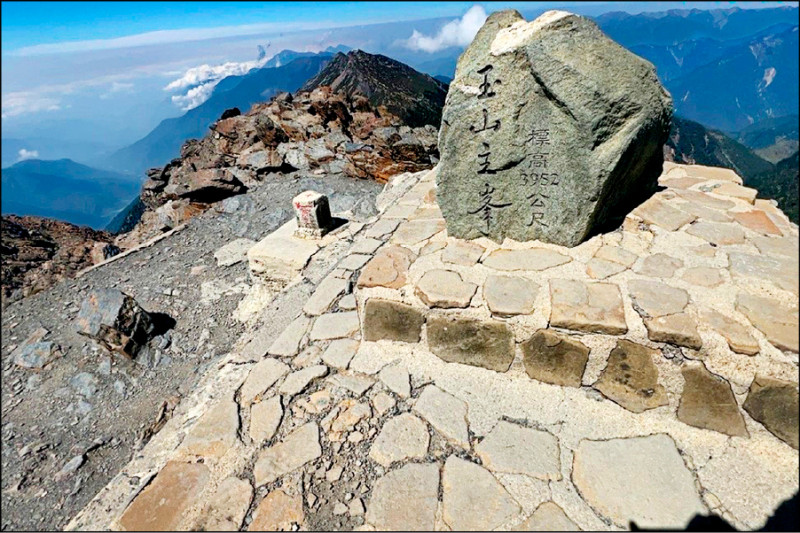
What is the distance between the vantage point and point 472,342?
338cm

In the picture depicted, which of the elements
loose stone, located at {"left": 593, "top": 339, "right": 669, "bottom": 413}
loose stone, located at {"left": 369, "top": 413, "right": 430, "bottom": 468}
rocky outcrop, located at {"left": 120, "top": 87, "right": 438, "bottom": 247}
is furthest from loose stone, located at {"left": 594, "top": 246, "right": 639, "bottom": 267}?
rocky outcrop, located at {"left": 120, "top": 87, "right": 438, "bottom": 247}

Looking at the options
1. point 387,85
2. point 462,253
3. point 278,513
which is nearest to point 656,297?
point 462,253

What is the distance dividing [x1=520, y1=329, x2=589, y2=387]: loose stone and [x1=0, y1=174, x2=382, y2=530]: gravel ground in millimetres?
4789

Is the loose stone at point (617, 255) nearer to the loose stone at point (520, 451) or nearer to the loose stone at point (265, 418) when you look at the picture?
the loose stone at point (520, 451)

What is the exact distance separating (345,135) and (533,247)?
1144 cm

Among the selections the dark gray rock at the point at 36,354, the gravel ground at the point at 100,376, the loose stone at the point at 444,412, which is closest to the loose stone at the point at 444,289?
the loose stone at the point at 444,412

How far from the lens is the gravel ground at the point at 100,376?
4.69m

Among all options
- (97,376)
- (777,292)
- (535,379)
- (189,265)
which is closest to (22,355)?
(97,376)

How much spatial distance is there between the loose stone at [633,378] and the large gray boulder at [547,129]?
4.31 ft

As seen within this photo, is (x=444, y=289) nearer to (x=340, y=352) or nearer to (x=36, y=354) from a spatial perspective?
(x=340, y=352)

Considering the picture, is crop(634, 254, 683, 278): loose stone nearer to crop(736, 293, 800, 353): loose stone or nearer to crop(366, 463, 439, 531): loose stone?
crop(736, 293, 800, 353): loose stone

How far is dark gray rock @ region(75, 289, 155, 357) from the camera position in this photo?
6.07m

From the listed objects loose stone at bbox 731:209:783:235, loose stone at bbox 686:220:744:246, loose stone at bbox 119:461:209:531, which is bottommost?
loose stone at bbox 119:461:209:531

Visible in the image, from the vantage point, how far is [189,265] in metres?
8.48
